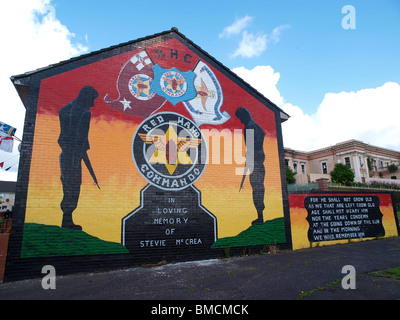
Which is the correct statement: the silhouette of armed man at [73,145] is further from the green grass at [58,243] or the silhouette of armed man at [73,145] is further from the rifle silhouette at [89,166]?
the green grass at [58,243]

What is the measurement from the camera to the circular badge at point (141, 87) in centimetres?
889

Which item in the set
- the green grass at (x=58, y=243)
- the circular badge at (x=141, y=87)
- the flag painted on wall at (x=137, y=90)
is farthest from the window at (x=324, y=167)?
the green grass at (x=58, y=243)

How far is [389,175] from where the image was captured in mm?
47062

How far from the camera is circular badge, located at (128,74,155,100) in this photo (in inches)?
350

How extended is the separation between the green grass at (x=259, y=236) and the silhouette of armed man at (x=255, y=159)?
1.06 ft

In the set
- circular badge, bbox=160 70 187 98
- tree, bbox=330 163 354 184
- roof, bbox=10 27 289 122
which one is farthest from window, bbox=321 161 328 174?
circular badge, bbox=160 70 187 98

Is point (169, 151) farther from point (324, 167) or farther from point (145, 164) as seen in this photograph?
point (324, 167)

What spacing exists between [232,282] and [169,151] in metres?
4.79

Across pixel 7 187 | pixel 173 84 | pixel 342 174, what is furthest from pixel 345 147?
pixel 7 187

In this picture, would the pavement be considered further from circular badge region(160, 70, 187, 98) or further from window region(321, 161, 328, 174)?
window region(321, 161, 328, 174)

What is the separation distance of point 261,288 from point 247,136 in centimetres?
619

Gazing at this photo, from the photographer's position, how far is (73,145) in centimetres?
784

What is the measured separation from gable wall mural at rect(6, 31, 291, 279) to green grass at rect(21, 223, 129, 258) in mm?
27

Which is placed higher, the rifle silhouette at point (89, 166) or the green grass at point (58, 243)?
the rifle silhouette at point (89, 166)
